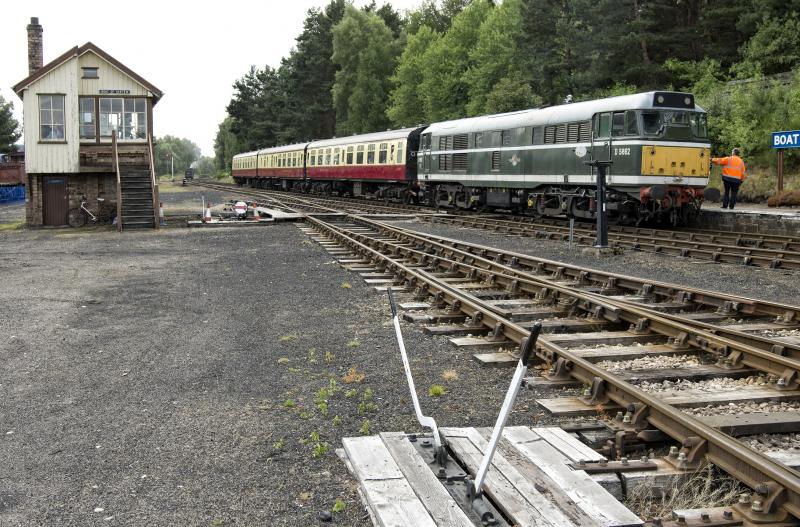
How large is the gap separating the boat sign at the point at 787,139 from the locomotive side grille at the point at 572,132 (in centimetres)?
548

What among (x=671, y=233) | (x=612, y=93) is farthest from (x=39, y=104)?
(x=612, y=93)

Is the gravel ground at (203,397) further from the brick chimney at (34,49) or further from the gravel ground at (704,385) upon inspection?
the brick chimney at (34,49)

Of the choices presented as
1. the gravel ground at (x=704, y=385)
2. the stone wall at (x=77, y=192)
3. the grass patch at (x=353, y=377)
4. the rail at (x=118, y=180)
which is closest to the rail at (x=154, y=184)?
the rail at (x=118, y=180)

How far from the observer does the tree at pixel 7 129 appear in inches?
2805

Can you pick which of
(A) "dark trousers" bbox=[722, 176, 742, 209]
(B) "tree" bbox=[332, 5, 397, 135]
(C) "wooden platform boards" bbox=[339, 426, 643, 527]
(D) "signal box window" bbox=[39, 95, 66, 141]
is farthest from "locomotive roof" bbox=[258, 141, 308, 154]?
(C) "wooden platform boards" bbox=[339, 426, 643, 527]

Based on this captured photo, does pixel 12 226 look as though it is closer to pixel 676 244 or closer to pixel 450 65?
pixel 676 244

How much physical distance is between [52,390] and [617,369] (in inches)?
179

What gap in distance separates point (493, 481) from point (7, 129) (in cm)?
7904

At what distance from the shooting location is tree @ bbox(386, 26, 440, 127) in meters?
64.1

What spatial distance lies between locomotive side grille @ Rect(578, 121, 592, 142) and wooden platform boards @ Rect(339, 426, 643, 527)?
1461 cm

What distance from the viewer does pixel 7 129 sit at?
7194 centimetres

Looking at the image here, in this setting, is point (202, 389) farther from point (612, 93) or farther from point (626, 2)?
point (626, 2)

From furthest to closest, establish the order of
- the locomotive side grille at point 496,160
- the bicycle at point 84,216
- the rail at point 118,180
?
the bicycle at point 84,216 < the locomotive side grille at point 496,160 < the rail at point 118,180

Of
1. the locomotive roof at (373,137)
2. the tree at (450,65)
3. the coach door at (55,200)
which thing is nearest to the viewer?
the coach door at (55,200)
